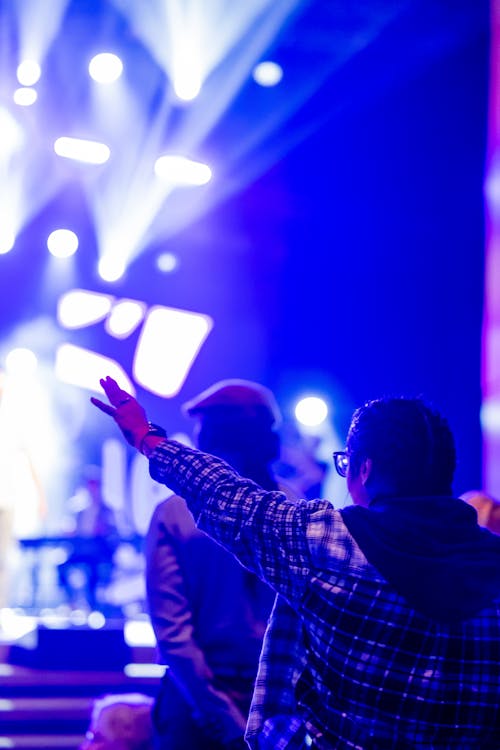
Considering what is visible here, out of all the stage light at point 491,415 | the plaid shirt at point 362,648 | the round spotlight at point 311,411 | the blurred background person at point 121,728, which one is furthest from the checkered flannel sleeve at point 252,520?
the round spotlight at point 311,411

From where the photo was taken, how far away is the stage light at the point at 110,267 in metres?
9.10

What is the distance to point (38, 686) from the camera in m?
4.05

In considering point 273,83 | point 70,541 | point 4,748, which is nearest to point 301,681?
point 4,748

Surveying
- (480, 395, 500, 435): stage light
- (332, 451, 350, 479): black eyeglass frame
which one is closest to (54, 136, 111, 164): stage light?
(480, 395, 500, 435): stage light

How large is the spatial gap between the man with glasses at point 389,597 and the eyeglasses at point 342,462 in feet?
0.30

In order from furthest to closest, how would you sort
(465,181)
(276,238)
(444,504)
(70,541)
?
(276,238) < (465,181) < (70,541) < (444,504)

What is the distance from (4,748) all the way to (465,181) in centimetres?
645

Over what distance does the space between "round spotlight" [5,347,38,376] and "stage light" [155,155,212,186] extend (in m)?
2.33

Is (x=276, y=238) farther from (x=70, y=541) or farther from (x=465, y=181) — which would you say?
(x=70, y=541)

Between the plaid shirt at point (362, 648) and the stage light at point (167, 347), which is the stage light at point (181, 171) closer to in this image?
the stage light at point (167, 347)

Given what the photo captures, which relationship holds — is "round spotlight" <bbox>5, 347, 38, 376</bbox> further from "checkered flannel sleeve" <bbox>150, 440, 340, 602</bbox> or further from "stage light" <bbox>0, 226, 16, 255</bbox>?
"checkered flannel sleeve" <bbox>150, 440, 340, 602</bbox>

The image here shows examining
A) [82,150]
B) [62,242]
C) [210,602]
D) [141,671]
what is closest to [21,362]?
[62,242]

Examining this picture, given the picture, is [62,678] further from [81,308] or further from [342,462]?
[81,308]

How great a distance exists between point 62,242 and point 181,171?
5.00 ft
